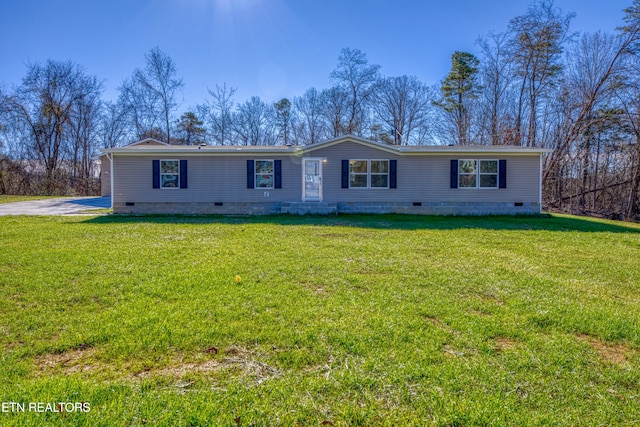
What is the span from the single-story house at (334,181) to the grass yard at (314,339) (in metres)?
7.33

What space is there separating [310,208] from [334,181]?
1.45 meters

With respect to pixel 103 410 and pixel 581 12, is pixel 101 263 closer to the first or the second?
pixel 103 410

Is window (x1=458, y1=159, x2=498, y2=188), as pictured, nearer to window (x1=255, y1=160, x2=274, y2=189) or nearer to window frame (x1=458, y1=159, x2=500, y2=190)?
window frame (x1=458, y1=159, x2=500, y2=190)

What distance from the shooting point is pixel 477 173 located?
42.9 feet

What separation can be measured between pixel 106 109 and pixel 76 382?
1204 inches

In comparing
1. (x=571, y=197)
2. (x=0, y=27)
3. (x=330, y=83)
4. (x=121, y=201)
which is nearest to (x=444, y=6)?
(x=571, y=197)

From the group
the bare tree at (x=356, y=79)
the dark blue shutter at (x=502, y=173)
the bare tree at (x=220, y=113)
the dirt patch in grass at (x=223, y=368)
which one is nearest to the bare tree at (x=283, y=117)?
the bare tree at (x=220, y=113)

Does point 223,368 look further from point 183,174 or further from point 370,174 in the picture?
point 183,174

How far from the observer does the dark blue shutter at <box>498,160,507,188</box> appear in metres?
12.9

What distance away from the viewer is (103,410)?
183 cm

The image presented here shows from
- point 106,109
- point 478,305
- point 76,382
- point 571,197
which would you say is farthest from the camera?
point 106,109

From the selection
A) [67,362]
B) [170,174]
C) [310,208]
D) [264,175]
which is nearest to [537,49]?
[310,208]

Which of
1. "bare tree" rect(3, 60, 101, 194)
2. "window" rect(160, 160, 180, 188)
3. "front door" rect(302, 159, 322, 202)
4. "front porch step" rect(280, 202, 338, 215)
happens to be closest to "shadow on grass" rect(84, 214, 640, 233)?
"front porch step" rect(280, 202, 338, 215)

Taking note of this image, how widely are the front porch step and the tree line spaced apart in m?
13.2
